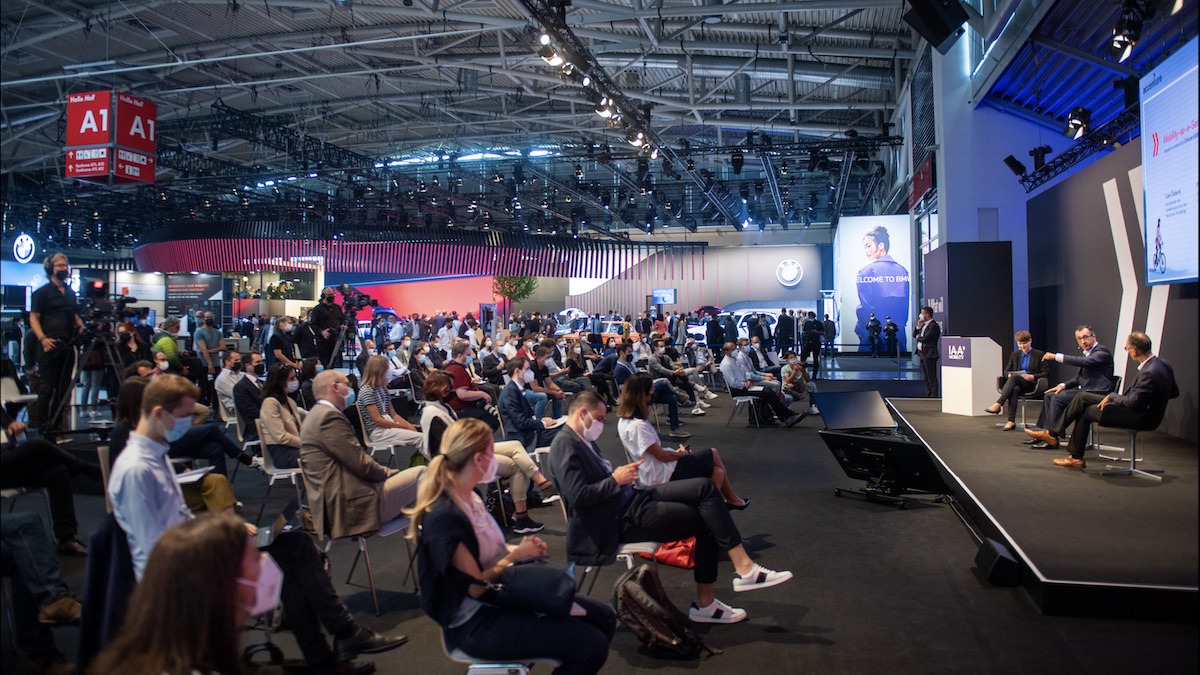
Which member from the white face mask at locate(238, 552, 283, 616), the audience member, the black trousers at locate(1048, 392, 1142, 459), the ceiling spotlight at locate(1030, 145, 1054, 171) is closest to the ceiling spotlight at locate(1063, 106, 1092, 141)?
the ceiling spotlight at locate(1030, 145, 1054, 171)

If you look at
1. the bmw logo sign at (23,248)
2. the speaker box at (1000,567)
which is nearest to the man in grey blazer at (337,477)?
the speaker box at (1000,567)

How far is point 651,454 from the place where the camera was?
14.4ft

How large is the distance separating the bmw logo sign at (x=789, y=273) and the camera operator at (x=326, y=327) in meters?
23.2

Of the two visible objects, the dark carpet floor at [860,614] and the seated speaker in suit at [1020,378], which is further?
the seated speaker in suit at [1020,378]

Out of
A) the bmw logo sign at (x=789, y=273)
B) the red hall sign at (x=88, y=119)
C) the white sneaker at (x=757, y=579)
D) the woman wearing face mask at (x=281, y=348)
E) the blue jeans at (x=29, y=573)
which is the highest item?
the red hall sign at (x=88, y=119)

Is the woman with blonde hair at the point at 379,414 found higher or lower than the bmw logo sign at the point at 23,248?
lower

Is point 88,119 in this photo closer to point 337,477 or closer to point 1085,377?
point 337,477

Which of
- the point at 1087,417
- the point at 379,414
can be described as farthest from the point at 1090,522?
the point at 379,414

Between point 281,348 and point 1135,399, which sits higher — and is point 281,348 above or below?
above

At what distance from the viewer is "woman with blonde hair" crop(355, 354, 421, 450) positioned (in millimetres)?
5988

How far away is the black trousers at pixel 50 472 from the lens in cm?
404

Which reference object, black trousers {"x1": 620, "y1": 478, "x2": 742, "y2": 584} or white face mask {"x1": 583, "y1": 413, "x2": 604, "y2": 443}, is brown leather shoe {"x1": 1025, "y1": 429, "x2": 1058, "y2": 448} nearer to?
black trousers {"x1": 620, "y1": 478, "x2": 742, "y2": 584}

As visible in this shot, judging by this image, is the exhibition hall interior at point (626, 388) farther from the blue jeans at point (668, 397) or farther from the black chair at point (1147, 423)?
the blue jeans at point (668, 397)

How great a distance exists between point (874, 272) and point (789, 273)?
11.4 meters
